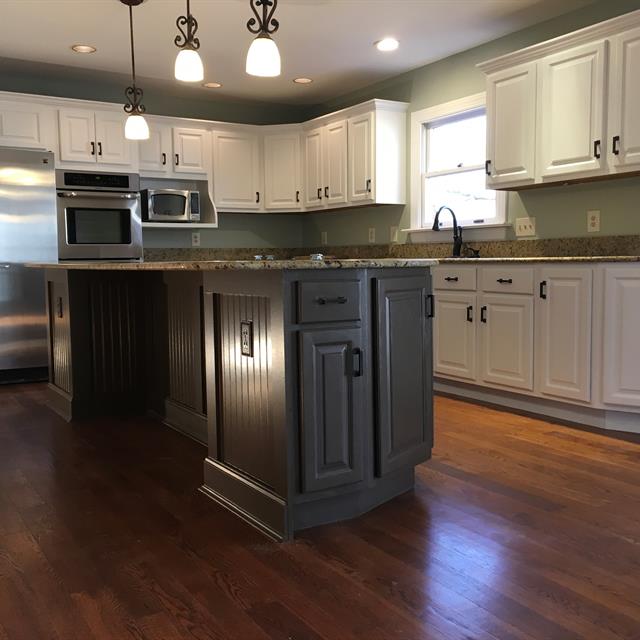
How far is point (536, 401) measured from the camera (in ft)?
13.0

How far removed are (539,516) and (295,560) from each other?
35.7 inches

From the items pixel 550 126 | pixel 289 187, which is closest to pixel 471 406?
pixel 550 126

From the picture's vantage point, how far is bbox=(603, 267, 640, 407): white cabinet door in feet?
11.2

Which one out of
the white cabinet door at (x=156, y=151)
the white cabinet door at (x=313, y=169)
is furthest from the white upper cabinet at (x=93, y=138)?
the white cabinet door at (x=313, y=169)

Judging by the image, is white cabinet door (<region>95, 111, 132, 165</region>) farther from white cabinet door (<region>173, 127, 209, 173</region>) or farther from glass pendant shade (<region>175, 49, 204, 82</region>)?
glass pendant shade (<region>175, 49, 204, 82</region>)

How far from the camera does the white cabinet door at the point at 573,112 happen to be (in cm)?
363

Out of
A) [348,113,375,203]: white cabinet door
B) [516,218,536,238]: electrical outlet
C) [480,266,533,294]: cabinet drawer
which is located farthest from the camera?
[348,113,375,203]: white cabinet door

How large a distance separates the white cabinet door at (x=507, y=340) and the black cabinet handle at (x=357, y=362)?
6.28 ft

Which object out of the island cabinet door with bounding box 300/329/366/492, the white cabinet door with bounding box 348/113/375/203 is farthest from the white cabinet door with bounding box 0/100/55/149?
the island cabinet door with bounding box 300/329/366/492

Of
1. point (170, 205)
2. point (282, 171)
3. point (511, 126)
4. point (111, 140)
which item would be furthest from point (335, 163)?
point (511, 126)

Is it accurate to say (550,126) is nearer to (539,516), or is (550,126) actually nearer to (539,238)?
(539,238)

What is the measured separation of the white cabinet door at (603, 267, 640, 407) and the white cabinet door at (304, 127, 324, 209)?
10.3 ft

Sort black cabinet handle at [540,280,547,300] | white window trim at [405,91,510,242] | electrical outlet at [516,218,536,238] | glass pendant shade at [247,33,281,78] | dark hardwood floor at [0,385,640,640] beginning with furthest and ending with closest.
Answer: white window trim at [405,91,510,242], electrical outlet at [516,218,536,238], black cabinet handle at [540,280,547,300], glass pendant shade at [247,33,281,78], dark hardwood floor at [0,385,640,640]

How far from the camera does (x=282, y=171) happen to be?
20.7ft
